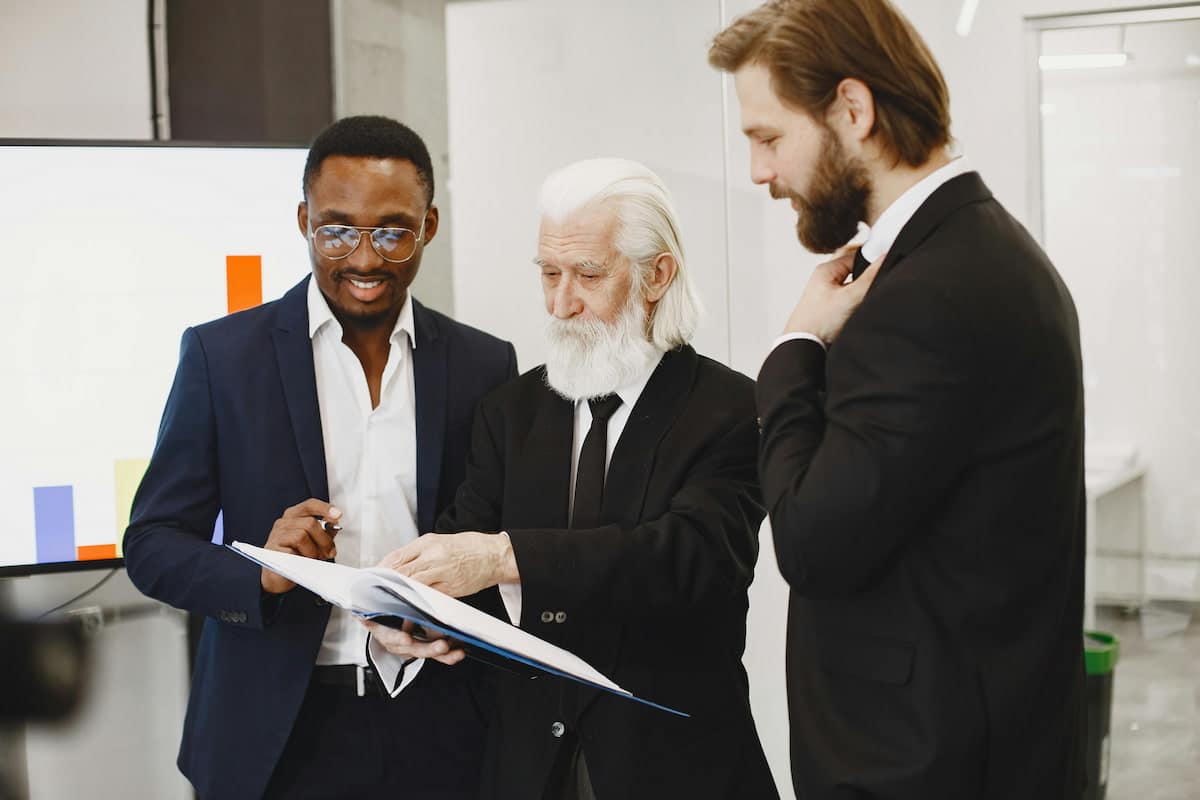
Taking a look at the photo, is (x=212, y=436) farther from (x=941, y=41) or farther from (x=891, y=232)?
(x=941, y=41)

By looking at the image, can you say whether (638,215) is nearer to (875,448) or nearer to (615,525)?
(615,525)

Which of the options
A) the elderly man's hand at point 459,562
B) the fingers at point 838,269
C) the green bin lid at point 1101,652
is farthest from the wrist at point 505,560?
the green bin lid at point 1101,652

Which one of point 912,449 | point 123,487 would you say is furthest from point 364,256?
point 123,487

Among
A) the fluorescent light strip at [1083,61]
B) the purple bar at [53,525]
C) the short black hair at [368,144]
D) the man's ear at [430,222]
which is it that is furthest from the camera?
Result: the fluorescent light strip at [1083,61]

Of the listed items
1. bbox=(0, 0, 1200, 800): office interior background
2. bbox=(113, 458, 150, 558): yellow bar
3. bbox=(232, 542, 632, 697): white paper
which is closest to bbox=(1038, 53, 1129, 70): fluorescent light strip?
bbox=(0, 0, 1200, 800): office interior background

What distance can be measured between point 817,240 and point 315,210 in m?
0.97

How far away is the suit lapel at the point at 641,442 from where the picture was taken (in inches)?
69.7

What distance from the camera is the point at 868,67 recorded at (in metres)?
1.35

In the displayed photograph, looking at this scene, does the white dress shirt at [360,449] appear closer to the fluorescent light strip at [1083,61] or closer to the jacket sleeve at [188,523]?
the jacket sleeve at [188,523]

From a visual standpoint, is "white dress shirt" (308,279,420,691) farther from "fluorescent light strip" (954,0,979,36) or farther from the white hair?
"fluorescent light strip" (954,0,979,36)

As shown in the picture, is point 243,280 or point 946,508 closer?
point 946,508

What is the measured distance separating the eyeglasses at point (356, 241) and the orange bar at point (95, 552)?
1.24 metres

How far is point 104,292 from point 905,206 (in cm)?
215

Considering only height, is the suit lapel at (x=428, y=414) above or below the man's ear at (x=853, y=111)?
below
